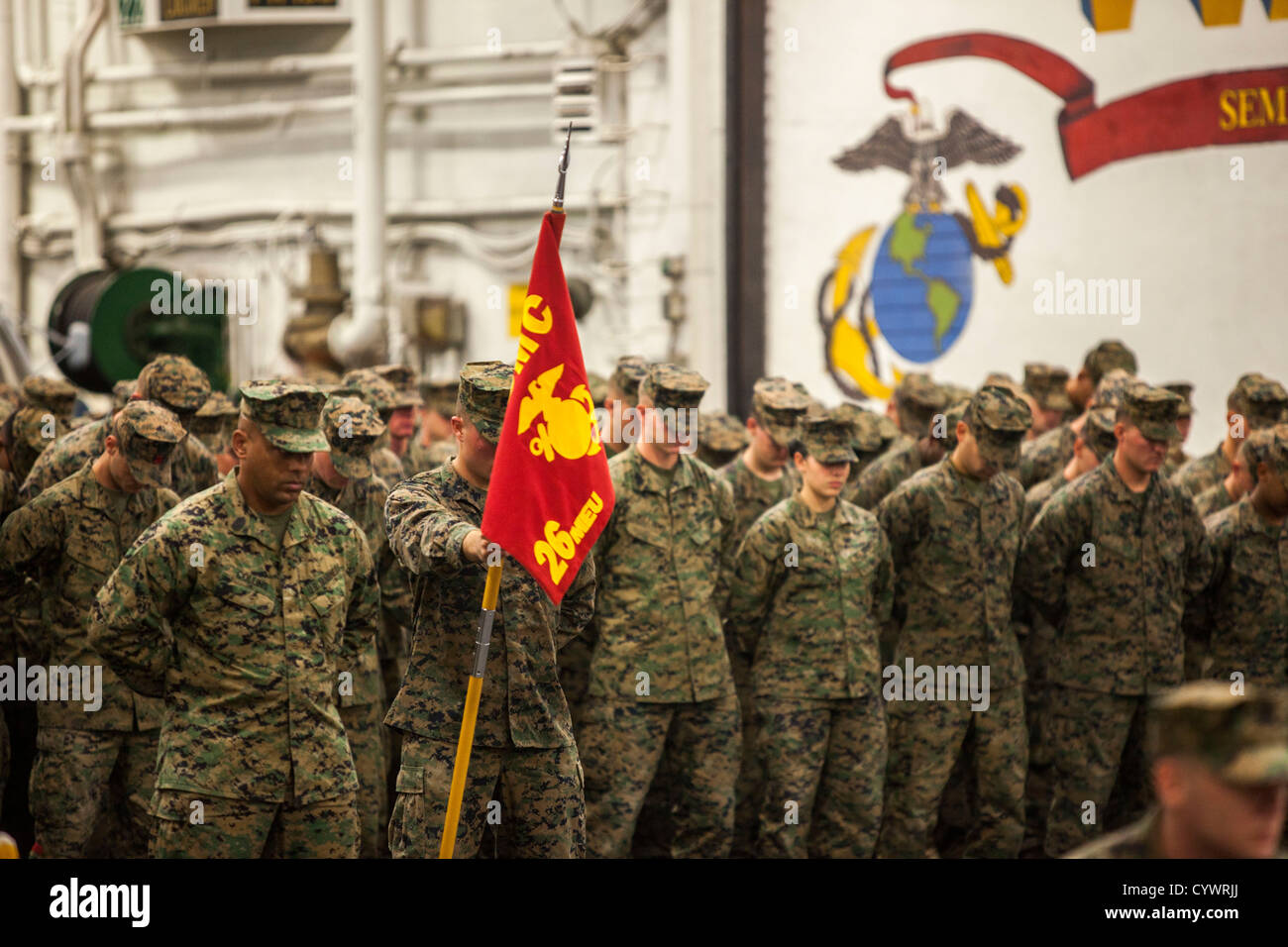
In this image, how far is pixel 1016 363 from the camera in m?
12.3

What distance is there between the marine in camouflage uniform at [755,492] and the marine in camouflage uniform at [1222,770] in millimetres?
4504

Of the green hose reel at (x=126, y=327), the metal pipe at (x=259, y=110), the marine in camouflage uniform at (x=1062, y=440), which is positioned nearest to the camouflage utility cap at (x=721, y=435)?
the marine in camouflage uniform at (x=1062, y=440)

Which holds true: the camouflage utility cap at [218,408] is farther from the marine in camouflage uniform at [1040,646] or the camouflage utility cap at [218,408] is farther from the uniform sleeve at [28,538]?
the marine in camouflage uniform at [1040,646]

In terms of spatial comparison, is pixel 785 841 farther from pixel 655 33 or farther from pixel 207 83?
pixel 207 83

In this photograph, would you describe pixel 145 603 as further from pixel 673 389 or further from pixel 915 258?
pixel 915 258

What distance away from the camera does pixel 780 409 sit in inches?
292

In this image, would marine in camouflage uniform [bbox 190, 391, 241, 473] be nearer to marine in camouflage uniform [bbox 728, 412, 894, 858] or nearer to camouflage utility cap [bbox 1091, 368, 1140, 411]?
marine in camouflage uniform [bbox 728, 412, 894, 858]

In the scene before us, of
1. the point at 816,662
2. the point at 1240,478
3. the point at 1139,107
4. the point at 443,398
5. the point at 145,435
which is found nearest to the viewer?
the point at 145,435

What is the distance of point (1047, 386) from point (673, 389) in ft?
15.6

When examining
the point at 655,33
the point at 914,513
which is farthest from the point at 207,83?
the point at 914,513

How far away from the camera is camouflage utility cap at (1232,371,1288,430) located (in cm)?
848

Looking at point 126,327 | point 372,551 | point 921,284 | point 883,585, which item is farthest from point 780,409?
point 126,327

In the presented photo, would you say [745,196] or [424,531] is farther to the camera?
[745,196]

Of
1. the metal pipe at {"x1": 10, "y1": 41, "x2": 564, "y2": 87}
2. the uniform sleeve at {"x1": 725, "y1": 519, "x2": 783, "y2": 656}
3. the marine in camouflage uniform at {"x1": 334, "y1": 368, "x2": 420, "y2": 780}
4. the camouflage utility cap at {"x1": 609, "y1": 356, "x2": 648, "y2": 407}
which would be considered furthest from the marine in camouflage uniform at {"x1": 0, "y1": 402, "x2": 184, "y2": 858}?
the metal pipe at {"x1": 10, "y1": 41, "x2": 564, "y2": 87}
